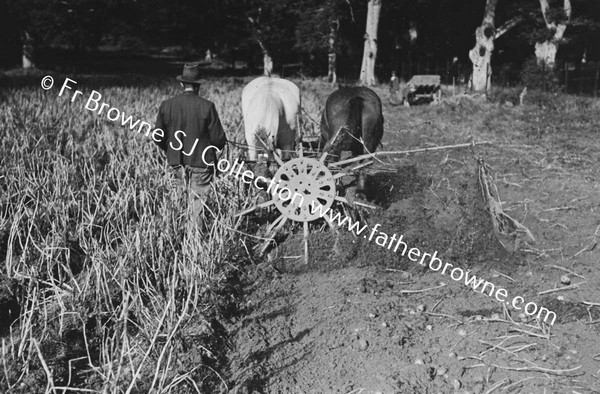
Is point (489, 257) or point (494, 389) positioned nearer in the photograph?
point (494, 389)

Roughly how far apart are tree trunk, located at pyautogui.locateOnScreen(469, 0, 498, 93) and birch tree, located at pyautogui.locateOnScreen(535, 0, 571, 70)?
1.75m

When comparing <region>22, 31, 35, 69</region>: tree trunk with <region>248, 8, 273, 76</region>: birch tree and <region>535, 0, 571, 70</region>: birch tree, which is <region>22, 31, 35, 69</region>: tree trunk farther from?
<region>535, 0, 571, 70</region>: birch tree

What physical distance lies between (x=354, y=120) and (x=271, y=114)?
851mm

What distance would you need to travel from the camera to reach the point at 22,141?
21.8 feet

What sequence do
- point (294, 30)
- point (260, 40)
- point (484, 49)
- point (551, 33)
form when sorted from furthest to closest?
point (294, 30), point (260, 40), point (484, 49), point (551, 33)

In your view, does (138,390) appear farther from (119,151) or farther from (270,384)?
(119,151)

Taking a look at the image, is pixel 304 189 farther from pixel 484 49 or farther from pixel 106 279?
pixel 484 49

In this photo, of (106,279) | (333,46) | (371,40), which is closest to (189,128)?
(106,279)

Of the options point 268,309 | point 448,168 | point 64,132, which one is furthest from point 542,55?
point 268,309

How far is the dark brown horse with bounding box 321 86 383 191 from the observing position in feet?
20.2

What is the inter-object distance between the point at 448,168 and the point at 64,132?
4.84 metres

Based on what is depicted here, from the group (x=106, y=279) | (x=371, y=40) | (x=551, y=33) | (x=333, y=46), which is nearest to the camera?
(x=106, y=279)

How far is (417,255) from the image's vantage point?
507 centimetres

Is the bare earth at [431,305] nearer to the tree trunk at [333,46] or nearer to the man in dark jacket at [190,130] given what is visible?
the man in dark jacket at [190,130]
